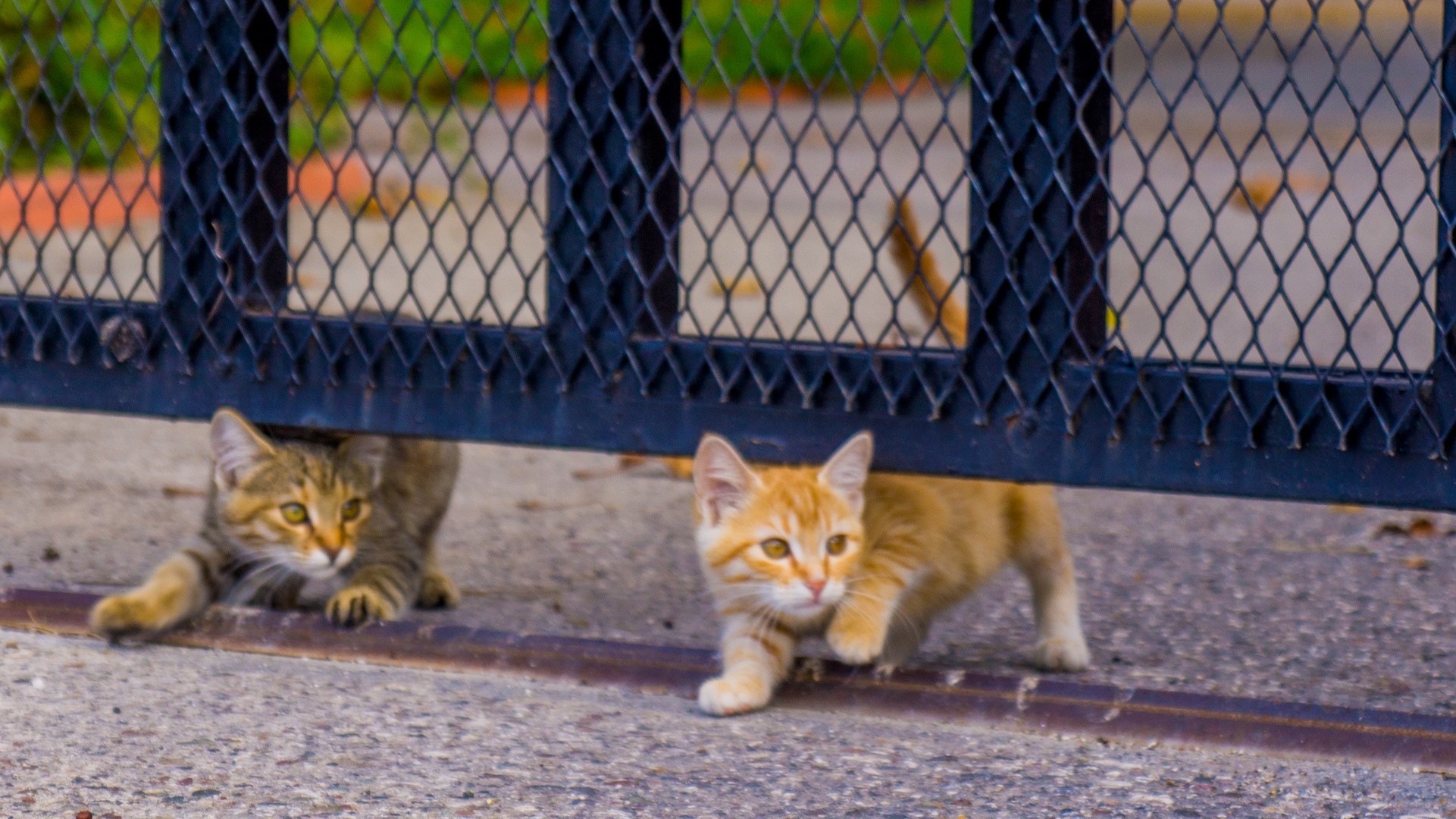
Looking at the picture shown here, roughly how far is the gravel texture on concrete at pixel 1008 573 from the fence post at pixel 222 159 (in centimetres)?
92

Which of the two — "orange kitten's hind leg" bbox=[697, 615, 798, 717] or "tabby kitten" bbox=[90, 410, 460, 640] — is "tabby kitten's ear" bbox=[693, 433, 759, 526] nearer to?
"orange kitten's hind leg" bbox=[697, 615, 798, 717]

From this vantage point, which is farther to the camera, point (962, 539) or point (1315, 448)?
point (962, 539)

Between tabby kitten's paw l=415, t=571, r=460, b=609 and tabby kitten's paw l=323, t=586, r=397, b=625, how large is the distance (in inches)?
15.5

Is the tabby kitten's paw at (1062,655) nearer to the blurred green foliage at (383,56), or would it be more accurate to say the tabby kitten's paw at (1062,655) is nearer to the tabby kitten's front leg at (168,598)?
the tabby kitten's front leg at (168,598)

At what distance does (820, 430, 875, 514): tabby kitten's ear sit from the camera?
2.61 meters

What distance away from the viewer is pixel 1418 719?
2422 millimetres

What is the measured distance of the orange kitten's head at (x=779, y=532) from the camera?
2.80m

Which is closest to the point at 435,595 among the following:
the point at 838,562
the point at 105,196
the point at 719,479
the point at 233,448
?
the point at 233,448

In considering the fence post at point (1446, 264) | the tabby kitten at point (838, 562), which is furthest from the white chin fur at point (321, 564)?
→ the fence post at point (1446, 264)

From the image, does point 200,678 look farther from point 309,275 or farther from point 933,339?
point 309,275

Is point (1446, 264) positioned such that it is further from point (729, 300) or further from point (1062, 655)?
point (729, 300)

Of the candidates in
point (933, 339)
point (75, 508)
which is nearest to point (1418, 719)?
point (933, 339)

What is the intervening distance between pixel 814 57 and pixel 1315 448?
989cm

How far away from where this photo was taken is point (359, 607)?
121 inches
